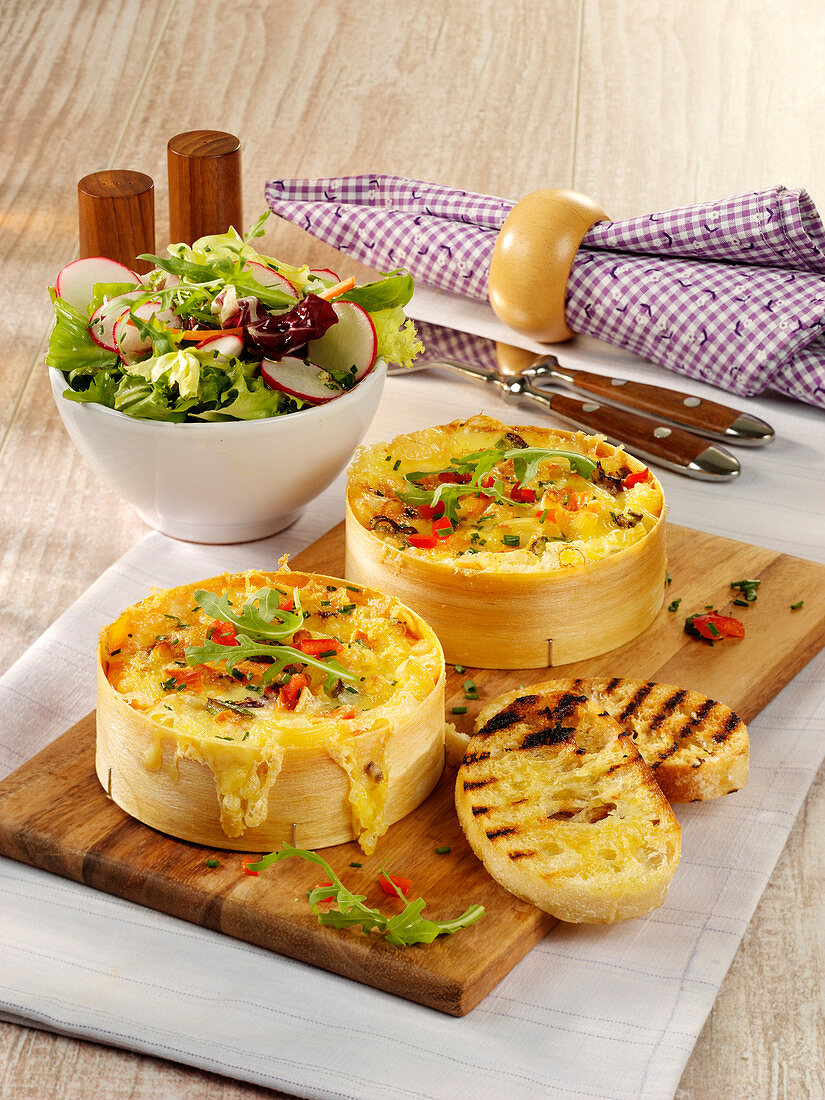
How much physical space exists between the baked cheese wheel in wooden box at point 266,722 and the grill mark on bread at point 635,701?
323 mm

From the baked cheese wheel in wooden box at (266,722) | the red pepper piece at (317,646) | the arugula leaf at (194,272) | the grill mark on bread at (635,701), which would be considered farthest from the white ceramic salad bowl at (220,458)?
the grill mark on bread at (635,701)

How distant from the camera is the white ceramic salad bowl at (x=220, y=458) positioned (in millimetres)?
2803

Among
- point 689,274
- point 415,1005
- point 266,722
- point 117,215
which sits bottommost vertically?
point 415,1005

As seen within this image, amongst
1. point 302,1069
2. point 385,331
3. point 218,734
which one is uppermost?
point 385,331

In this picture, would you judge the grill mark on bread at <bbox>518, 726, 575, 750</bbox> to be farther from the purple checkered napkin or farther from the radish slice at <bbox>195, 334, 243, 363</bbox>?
the purple checkered napkin

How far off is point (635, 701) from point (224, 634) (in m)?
0.72

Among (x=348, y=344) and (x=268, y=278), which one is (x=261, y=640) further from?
(x=268, y=278)

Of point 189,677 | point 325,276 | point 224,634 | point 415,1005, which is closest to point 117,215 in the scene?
point 325,276

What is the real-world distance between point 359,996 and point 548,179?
3711mm

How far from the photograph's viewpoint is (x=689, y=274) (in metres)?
3.87

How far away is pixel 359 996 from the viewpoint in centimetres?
203

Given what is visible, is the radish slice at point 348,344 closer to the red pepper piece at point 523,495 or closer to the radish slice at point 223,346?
the radish slice at point 223,346

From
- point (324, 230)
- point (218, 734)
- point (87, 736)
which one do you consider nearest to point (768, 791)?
point (218, 734)

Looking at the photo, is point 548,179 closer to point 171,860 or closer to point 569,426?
point 569,426
